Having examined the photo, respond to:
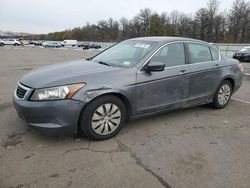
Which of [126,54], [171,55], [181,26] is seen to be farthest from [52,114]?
[181,26]

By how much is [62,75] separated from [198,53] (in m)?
2.72

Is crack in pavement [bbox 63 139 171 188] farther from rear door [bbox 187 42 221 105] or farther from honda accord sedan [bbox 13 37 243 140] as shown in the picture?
rear door [bbox 187 42 221 105]

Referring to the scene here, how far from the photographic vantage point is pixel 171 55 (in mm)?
4445

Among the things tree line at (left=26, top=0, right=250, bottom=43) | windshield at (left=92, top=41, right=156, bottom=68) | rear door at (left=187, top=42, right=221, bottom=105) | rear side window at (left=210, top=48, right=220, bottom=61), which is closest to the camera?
windshield at (left=92, top=41, right=156, bottom=68)

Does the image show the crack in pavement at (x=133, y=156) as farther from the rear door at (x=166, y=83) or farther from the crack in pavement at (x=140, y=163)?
the rear door at (x=166, y=83)

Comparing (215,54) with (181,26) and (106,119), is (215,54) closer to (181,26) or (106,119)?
(106,119)

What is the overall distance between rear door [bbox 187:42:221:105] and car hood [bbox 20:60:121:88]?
1630 mm

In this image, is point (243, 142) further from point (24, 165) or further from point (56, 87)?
point (24, 165)

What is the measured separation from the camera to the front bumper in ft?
10.9

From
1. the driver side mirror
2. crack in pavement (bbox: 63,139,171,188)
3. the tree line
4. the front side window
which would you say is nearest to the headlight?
crack in pavement (bbox: 63,139,171,188)

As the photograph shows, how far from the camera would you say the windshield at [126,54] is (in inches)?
164

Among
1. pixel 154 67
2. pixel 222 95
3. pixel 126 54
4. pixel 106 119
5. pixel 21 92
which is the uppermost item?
pixel 126 54

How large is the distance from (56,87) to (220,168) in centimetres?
235

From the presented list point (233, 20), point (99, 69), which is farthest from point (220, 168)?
point (233, 20)
